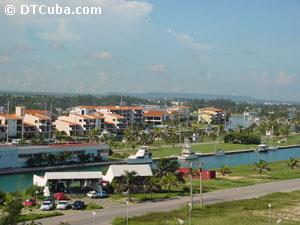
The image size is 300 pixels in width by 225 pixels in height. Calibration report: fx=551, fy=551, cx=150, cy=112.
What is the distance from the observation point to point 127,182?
21312 mm

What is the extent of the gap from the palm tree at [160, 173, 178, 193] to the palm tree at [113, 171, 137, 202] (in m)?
1.49

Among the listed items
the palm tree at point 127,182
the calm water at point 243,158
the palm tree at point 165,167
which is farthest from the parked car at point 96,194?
the calm water at point 243,158

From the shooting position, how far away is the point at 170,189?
930 inches

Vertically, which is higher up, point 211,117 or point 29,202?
point 211,117

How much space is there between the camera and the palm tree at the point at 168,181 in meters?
22.6

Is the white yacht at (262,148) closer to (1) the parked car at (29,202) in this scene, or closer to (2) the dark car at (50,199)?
(2) the dark car at (50,199)

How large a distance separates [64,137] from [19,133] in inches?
153

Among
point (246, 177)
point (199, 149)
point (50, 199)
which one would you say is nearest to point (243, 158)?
point (199, 149)

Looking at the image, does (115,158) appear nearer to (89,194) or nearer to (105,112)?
(89,194)

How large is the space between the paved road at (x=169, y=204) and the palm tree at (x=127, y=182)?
4.02ft

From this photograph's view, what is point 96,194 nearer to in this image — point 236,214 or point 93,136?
point 236,214

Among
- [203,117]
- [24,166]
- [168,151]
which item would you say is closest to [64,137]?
[168,151]

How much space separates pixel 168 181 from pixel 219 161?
62.2ft

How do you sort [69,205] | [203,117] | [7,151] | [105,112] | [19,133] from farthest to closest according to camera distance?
[203,117] → [105,112] → [19,133] → [7,151] → [69,205]
